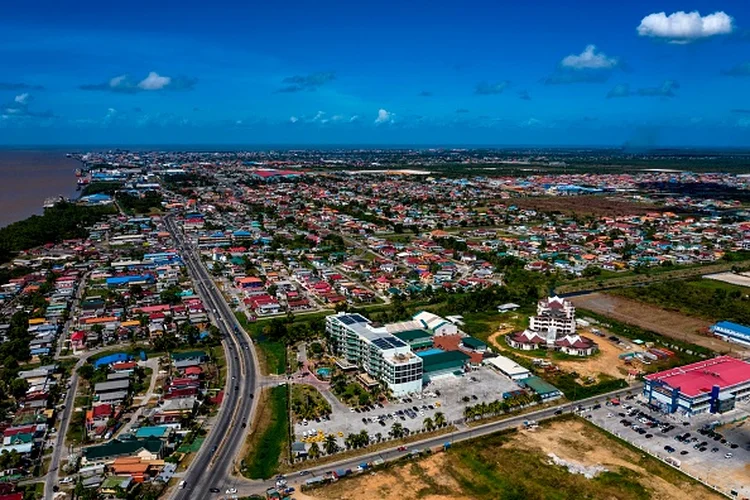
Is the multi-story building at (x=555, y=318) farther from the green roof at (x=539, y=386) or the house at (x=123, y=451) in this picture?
the house at (x=123, y=451)

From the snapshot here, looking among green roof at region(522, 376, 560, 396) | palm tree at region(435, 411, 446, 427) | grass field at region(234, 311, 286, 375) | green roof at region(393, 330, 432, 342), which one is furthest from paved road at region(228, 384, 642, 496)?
grass field at region(234, 311, 286, 375)

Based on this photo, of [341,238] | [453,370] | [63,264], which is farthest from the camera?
[341,238]

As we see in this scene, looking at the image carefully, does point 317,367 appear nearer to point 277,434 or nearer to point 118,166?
point 277,434

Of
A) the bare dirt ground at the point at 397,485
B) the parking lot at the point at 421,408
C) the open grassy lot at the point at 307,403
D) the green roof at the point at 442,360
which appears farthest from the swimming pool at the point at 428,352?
the bare dirt ground at the point at 397,485

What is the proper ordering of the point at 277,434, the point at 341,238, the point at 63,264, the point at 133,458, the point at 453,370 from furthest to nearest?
the point at 341,238
the point at 63,264
the point at 453,370
the point at 277,434
the point at 133,458

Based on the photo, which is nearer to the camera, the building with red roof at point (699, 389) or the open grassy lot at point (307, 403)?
the open grassy lot at point (307, 403)

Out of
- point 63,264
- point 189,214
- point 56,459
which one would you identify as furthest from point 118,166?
point 56,459

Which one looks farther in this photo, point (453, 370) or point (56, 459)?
point (453, 370)

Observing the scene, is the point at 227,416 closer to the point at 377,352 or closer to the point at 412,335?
the point at 377,352
